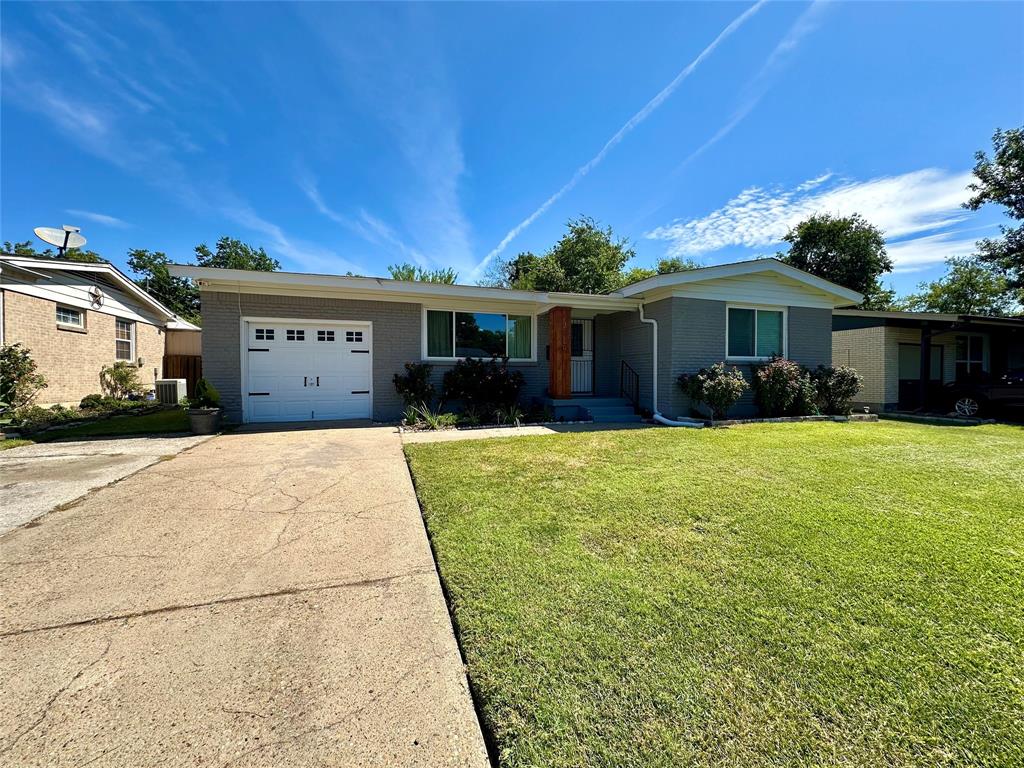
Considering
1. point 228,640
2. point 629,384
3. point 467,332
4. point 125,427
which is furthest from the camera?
point 629,384

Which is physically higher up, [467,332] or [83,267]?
[83,267]

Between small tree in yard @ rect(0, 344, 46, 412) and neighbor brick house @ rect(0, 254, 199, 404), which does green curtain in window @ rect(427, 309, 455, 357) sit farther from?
neighbor brick house @ rect(0, 254, 199, 404)

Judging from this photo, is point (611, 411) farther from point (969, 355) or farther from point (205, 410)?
point (969, 355)

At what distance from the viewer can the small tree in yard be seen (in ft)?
28.2

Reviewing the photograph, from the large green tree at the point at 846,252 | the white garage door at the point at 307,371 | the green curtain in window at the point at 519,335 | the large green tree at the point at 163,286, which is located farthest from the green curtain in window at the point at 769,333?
the large green tree at the point at 163,286

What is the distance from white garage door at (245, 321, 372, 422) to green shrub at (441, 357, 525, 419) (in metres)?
1.98

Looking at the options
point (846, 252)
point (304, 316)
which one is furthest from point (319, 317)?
point (846, 252)

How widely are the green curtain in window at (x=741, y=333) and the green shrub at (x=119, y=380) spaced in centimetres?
1769

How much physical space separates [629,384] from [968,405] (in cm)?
927

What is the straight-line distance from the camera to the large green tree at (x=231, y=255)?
128 feet

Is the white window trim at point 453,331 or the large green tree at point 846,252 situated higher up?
the large green tree at point 846,252

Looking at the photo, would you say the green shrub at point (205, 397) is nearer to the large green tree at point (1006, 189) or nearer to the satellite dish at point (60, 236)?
the satellite dish at point (60, 236)

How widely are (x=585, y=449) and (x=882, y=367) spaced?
11116mm

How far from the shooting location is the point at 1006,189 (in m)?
17.6
